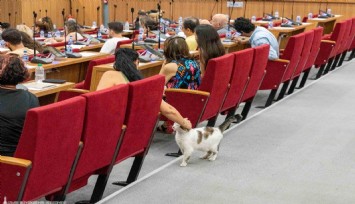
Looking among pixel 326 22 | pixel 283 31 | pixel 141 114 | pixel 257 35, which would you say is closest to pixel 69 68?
pixel 257 35

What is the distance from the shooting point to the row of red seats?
3.47 meters

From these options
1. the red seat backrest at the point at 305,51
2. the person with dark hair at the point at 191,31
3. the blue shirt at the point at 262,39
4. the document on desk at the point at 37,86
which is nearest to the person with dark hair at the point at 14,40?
the document on desk at the point at 37,86

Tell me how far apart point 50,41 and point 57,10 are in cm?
748

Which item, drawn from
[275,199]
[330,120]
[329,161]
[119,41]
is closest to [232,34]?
[119,41]

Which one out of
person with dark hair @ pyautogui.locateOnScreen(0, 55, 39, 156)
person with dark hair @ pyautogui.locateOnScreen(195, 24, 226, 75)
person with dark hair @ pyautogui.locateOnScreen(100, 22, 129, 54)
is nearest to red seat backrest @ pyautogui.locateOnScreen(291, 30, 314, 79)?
person with dark hair @ pyautogui.locateOnScreen(195, 24, 226, 75)

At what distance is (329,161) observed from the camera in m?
5.38

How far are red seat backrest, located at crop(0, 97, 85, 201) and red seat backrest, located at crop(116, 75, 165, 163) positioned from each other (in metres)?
0.63

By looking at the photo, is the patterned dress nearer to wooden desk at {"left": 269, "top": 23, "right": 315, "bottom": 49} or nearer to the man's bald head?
the man's bald head

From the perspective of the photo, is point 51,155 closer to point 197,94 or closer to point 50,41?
point 197,94

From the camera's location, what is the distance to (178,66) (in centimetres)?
605

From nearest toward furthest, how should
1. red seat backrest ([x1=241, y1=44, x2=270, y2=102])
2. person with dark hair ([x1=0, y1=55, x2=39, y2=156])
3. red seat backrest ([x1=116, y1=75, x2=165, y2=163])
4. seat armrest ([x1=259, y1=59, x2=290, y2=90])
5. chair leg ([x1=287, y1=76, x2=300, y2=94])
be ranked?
person with dark hair ([x1=0, y1=55, x2=39, y2=156]), red seat backrest ([x1=116, y1=75, x2=165, y2=163]), red seat backrest ([x1=241, y1=44, x2=270, y2=102]), seat armrest ([x1=259, y1=59, x2=290, y2=90]), chair leg ([x1=287, y1=76, x2=300, y2=94])

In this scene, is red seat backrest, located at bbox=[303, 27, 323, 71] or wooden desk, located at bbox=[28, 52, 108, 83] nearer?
wooden desk, located at bbox=[28, 52, 108, 83]

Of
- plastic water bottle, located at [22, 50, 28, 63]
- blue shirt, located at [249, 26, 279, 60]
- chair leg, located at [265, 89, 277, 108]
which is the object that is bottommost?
chair leg, located at [265, 89, 277, 108]

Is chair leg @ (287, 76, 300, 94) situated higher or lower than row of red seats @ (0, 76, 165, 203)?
lower
